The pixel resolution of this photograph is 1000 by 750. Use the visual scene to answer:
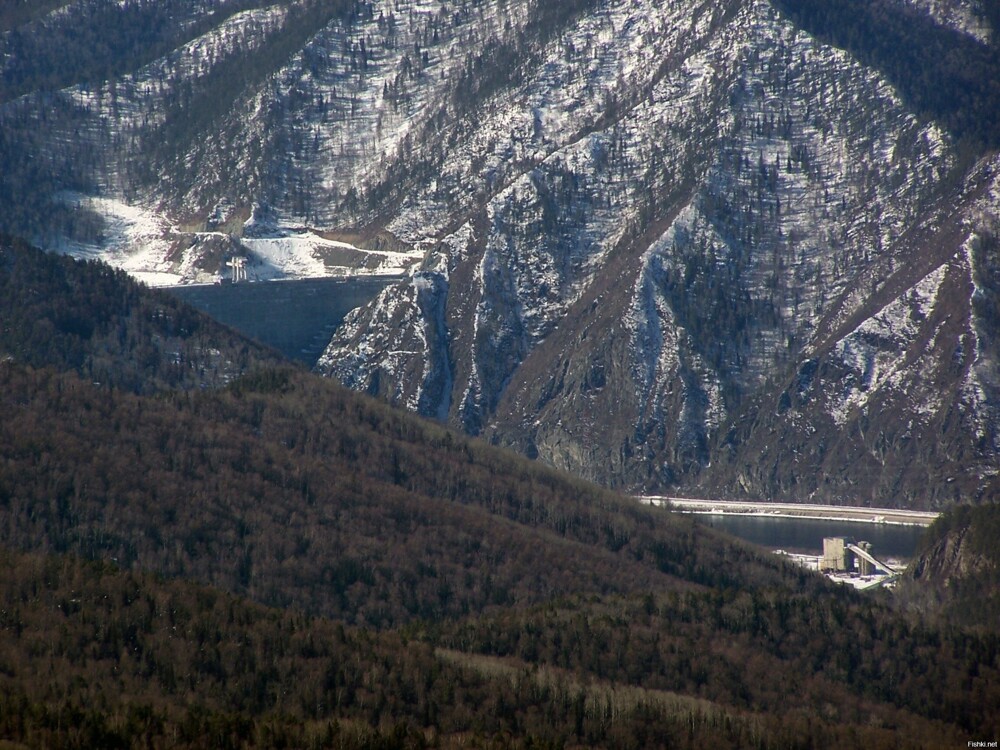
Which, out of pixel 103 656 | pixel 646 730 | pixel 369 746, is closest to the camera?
pixel 369 746

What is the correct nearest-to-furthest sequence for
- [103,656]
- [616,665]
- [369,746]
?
1. [369,746]
2. [103,656]
3. [616,665]

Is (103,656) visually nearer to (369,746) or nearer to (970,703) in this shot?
(369,746)

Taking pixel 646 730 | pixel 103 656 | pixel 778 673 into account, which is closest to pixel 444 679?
pixel 646 730

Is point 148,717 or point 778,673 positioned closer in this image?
point 148,717

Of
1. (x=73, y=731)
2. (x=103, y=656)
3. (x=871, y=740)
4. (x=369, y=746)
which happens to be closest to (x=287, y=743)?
(x=369, y=746)

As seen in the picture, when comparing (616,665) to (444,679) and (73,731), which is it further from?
(73,731)

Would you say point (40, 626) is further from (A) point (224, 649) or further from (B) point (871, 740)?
(B) point (871, 740)

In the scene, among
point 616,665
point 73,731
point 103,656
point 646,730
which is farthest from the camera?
point 616,665

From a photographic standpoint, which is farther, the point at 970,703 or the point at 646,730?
the point at 970,703
